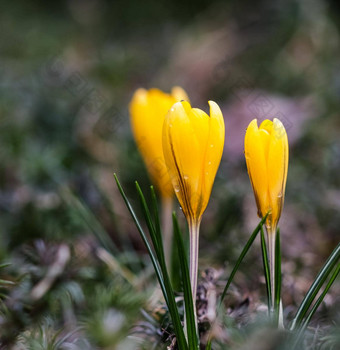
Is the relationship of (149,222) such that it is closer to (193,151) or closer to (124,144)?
(193,151)

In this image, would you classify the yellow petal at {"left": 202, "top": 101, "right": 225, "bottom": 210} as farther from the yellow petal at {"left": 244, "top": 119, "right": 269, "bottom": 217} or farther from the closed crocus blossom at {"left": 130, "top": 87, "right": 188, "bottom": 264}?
the closed crocus blossom at {"left": 130, "top": 87, "right": 188, "bottom": 264}

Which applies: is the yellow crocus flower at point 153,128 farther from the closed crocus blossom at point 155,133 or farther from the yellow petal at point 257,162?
the yellow petal at point 257,162

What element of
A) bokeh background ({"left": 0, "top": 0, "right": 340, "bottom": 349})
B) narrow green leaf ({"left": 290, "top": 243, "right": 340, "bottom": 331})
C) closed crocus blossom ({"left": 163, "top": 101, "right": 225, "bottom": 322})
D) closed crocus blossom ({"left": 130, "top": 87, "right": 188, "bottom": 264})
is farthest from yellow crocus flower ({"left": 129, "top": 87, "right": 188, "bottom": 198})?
narrow green leaf ({"left": 290, "top": 243, "right": 340, "bottom": 331})

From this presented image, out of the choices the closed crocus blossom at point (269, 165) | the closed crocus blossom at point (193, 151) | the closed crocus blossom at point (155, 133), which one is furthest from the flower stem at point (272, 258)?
the closed crocus blossom at point (155, 133)

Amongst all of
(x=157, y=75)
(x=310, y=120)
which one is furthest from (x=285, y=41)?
(x=310, y=120)

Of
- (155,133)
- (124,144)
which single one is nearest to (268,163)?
(155,133)

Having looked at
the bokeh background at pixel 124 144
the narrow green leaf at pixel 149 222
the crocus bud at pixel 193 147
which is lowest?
the bokeh background at pixel 124 144
